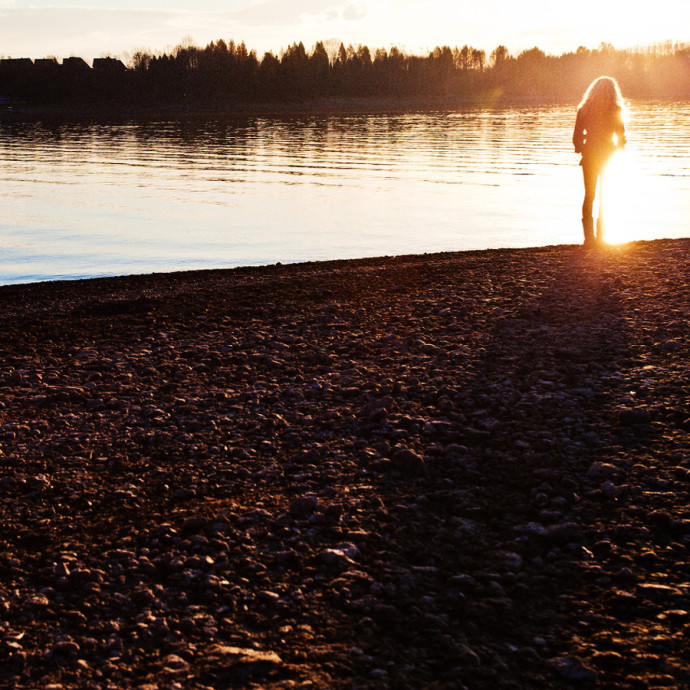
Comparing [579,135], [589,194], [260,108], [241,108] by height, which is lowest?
[589,194]

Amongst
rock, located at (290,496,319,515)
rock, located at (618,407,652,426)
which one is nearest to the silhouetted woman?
rock, located at (618,407,652,426)

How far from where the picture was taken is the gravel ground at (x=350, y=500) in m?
2.93

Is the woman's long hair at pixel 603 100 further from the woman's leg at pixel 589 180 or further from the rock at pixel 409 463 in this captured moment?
the rock at pixel 409 463

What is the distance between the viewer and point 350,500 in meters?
4.02

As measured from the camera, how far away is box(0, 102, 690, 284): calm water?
13.7 metres

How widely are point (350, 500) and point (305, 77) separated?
14243cm

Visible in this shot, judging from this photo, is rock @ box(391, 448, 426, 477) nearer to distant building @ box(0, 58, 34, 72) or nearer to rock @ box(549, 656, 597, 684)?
rock @ box(549, 656, 597, 684)

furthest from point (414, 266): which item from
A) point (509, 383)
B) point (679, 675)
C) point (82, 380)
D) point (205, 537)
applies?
point (679, 675)

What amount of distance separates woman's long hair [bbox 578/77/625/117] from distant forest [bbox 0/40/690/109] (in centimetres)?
11465

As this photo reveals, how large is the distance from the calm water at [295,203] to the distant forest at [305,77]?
9126 cm

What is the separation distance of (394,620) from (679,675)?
1.13 meters

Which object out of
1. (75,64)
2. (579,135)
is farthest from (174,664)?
(75,64)

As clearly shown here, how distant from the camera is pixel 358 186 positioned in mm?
23062

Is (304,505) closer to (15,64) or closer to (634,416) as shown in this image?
(634,416)
